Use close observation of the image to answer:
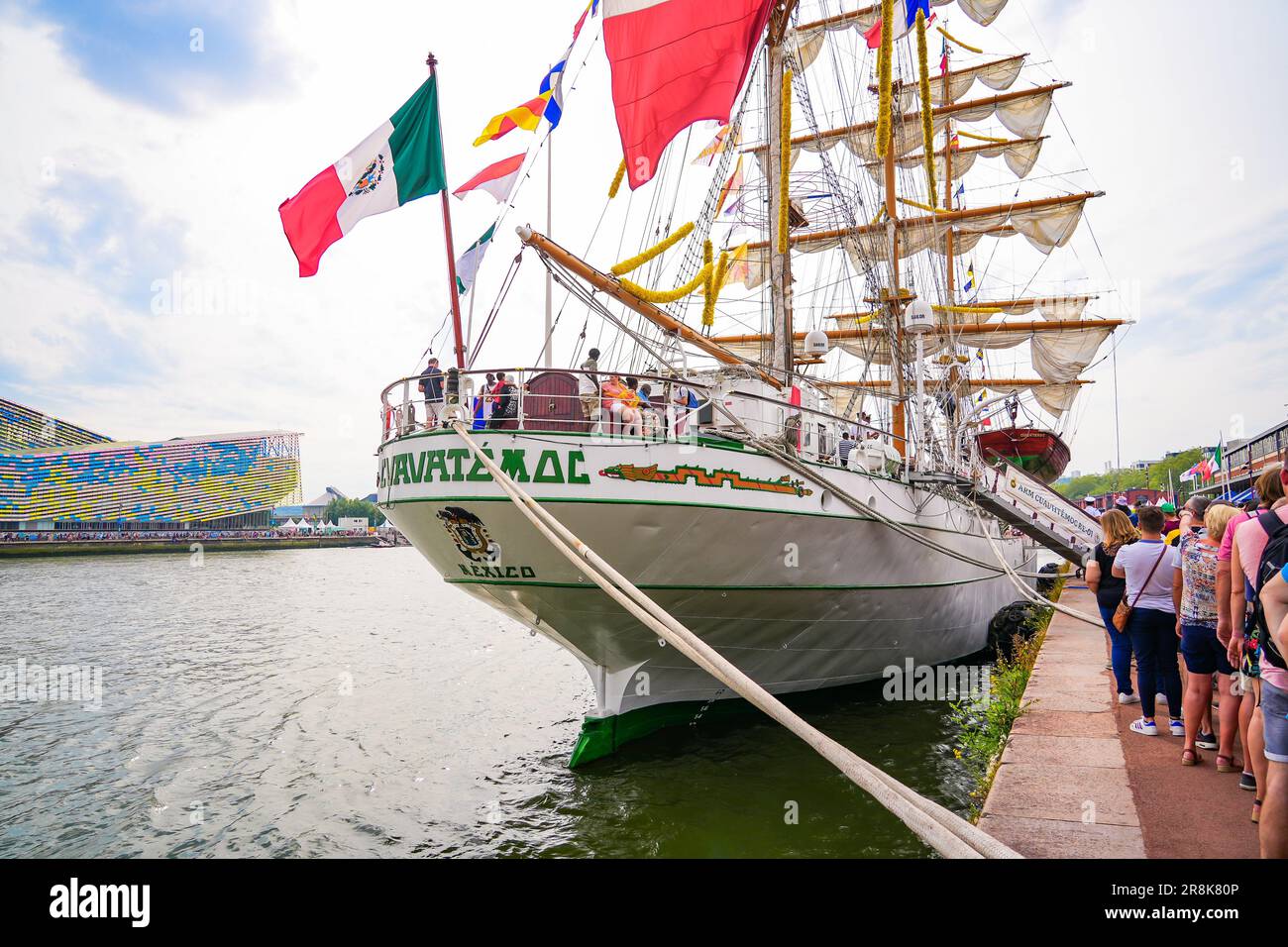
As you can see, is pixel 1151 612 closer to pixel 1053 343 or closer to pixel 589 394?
pixel 589 394

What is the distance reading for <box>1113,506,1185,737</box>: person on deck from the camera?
226 inches

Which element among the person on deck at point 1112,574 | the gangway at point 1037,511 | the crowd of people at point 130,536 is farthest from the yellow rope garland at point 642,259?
the crowd of people at point 130,536

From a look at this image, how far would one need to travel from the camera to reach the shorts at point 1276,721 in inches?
118

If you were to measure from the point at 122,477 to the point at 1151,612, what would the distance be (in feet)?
313

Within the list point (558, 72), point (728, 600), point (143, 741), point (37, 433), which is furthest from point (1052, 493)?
point (37, 433)

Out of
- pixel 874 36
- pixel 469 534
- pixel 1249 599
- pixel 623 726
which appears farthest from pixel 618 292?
pixel 874 36

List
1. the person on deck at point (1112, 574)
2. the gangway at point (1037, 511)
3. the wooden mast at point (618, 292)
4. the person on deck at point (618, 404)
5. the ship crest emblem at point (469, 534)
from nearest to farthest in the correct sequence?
1. the person on deck at point (1112, 574)
2. the person on deck at point (618, 404)
3. the ship crest emblem at point (469, 534)
4. the wooden mast at point (618, 292)
5. the gangway at point (1037, 511)

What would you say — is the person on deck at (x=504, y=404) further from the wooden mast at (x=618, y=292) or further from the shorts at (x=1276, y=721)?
the shorts at (x=1276, y=721)

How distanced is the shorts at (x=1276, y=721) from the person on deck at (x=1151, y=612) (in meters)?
2.96

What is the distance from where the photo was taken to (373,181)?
329 inches

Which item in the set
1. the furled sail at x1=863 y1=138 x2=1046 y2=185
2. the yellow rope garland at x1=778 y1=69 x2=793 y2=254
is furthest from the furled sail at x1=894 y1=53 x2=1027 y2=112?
the yellow rope garland at x1=778 y1=69 x2=793 y2=254

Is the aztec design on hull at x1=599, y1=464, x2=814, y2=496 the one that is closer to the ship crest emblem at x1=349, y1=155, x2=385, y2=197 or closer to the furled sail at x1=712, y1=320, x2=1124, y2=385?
the ship crest emblem at x1=349, y1=155, x2=385, y2=197
